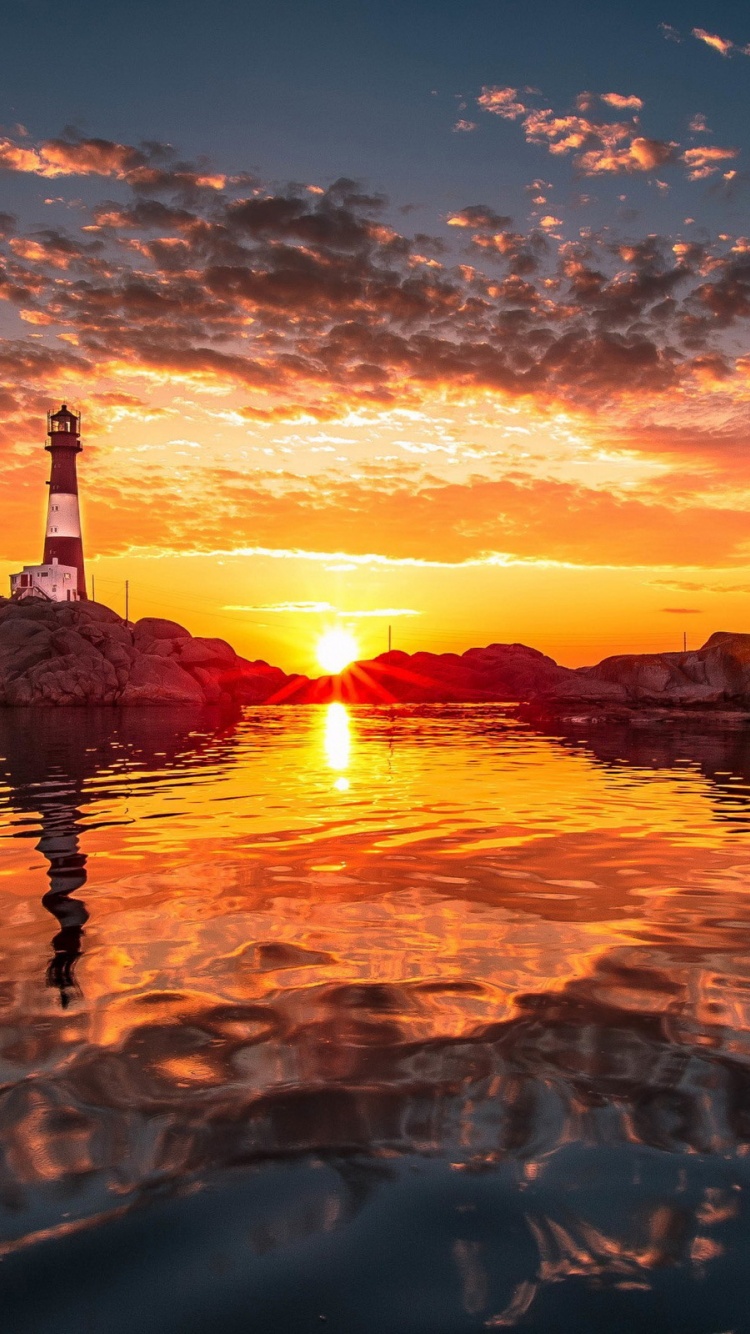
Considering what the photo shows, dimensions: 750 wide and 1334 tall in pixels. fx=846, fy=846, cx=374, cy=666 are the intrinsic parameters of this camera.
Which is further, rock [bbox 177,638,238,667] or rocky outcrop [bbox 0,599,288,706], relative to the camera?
rock [bbox 177,638,238,667]

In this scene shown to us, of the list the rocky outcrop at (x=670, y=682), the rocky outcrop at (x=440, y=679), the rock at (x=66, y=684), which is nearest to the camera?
the rock at (x=66, y=684)

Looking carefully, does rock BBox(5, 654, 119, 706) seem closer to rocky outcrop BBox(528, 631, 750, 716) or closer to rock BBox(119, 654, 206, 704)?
rock BBox(119, 654, 206, 704)

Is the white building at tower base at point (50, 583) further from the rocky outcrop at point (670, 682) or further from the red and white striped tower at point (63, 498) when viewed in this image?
Result: the rocky outcrop at point (670, 682)

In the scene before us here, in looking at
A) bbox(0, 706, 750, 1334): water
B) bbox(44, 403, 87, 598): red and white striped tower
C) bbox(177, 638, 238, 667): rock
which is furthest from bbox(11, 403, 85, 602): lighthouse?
bbox(0, 706, 750, 1334): water

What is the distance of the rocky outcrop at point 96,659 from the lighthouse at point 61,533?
3.13 meters

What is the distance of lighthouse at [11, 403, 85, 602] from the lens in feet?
246

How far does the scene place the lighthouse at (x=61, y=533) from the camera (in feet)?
246

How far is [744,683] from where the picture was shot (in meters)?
66.4

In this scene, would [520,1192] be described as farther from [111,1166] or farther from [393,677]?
[393,677]

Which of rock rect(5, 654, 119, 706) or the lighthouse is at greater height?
the lighthouse

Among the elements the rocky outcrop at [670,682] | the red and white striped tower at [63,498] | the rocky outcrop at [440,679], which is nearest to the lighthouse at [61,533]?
the red and white striped tower at [63,498]

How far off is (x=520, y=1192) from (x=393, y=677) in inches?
4635

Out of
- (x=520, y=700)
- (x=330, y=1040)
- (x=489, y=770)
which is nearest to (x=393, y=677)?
(x=520, y=700)

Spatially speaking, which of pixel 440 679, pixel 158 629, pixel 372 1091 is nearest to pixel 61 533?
pixel 158 629
